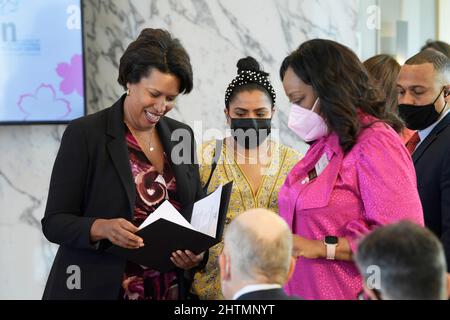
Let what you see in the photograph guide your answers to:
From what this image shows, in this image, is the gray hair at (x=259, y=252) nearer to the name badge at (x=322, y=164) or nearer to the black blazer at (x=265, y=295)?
the black blazer at (x=265, y=295)

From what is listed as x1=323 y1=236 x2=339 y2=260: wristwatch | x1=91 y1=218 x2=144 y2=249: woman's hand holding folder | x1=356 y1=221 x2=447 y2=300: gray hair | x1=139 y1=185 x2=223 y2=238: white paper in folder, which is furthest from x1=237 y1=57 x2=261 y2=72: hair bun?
x1=356 y1=221 x2=447 y2=300: gray hair

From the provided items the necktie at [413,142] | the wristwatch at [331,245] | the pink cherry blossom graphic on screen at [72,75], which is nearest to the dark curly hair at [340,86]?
the wristwatch at [331,245]

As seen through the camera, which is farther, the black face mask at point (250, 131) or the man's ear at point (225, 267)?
the black face mask at point (250, 131)

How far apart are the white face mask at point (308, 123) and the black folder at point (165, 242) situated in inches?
15.2

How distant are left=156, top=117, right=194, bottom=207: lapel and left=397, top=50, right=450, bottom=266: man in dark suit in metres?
1.01

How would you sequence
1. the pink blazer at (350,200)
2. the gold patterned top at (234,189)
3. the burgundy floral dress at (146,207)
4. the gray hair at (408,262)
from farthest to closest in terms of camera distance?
the gold patterned top at (234,189) → the burgundy floral dress at (146,207) → the pink blazer at (350,200) → the gray hair at (408,262)

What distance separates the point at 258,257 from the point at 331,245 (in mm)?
470

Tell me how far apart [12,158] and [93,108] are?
59cm

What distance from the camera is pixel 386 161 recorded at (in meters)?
2.41

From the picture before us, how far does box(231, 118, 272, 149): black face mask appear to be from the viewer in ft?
10.7

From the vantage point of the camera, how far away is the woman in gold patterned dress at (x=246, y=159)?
3.19m

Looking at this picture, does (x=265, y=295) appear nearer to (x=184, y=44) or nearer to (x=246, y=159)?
(x=246, y=159)

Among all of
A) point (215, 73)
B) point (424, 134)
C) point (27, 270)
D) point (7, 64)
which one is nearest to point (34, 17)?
point (7, 64)

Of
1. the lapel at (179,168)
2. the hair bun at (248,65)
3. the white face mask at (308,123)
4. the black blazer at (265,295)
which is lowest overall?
the black blazer at (265,295)
